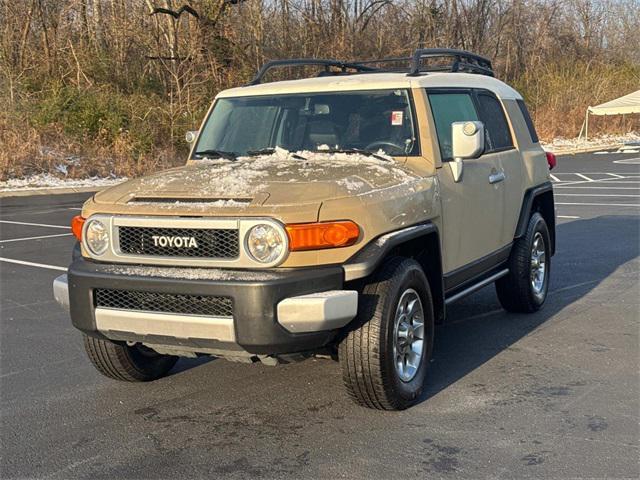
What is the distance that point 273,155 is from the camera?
5402mm

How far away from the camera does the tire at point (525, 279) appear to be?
6652mm

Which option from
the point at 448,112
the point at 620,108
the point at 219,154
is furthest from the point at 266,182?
the point at 620,108

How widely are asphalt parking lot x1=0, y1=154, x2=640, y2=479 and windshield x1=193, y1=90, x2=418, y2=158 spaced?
152 centimetres

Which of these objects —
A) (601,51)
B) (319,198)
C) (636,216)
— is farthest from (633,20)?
(319,198)

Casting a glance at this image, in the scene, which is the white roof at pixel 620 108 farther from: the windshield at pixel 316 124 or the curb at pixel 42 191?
the windshield at pixel 316 124

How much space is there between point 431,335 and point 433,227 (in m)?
0.66

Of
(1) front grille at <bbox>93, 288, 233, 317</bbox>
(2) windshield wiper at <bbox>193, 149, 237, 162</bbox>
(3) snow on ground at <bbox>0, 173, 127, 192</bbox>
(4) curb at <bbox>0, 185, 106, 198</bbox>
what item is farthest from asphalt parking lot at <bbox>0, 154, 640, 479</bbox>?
(3) snow on ground at <bbox>0, 173, 127, 192</bbox>

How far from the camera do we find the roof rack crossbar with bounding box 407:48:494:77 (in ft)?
18.6

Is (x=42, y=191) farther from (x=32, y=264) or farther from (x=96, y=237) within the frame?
(x=96, y=237)

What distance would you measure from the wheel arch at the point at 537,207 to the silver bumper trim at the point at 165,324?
336 cm

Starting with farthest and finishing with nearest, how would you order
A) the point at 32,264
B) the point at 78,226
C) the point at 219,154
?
the point at 32,264 < the point at 219,154 < the point at 78,226

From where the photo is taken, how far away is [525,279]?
Answer: 6660 mm

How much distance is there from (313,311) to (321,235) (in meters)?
0.41

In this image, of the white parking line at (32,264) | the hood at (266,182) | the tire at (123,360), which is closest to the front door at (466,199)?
the hood at (266,182)
